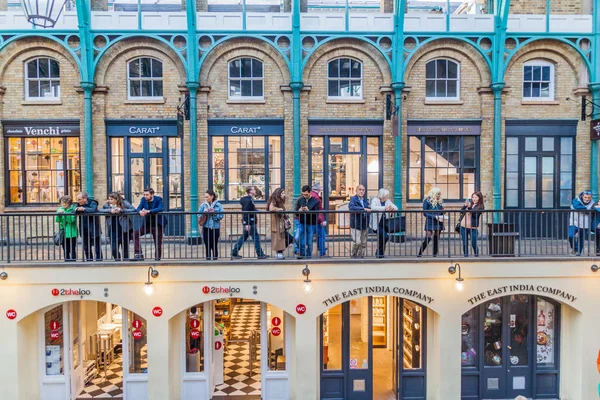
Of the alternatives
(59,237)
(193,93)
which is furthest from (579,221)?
(59,237)

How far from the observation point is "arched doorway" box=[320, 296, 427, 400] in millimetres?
10016

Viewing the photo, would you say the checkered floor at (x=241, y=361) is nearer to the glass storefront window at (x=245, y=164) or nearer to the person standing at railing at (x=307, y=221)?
the person standing at railing at (x=307, y=221)

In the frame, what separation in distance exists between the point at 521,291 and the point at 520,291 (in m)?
0.02

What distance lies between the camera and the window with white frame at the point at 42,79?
12016 millimetres

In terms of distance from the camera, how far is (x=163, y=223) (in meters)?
9.19

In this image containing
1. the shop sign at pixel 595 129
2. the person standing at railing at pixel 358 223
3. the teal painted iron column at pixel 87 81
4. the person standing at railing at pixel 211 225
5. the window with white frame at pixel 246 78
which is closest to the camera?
the person standing at railing at pixel 211 225

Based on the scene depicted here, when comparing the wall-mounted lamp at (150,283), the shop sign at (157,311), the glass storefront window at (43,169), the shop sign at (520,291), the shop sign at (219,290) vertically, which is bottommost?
the shop sign at (157,311)

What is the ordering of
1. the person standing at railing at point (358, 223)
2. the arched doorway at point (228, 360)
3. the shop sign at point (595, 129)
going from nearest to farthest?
1. the person standing at railing at point (358, 223)
2. the arched doorway at point (228, 360)
3. the shop sign at point (595, 129)

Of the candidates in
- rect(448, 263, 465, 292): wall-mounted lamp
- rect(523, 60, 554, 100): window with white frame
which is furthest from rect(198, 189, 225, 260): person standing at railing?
rect(523, 60, 554, 100): window with white frame

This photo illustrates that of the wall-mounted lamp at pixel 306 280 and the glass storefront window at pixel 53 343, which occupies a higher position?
the wall-mounted lamp at pixel 306 280

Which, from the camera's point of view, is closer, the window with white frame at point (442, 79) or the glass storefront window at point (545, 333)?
the glass storefront window at point (545, 333)

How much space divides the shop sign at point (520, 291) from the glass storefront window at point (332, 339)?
9.46 feet

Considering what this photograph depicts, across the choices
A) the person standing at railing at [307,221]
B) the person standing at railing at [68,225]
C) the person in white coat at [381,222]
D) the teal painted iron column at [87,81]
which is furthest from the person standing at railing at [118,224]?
the person in white coat at [381,222]

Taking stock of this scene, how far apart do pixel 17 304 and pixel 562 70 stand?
1465cm
